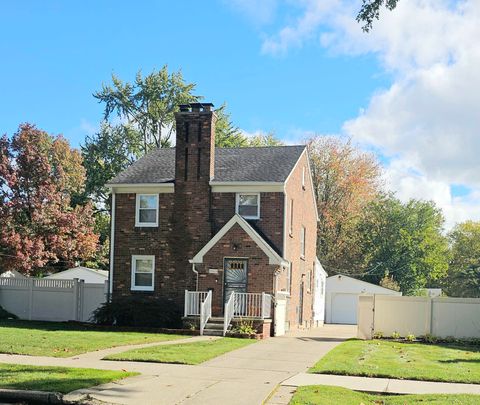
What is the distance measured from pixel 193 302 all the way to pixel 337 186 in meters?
32.5

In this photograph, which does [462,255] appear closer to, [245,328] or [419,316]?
[419,316]

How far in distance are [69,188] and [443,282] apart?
5117 centimetres

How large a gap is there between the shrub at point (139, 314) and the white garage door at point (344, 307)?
24.8 meters

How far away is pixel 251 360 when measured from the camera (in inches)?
632

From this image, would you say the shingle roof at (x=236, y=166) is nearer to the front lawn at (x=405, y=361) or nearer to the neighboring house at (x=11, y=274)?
the front lawn at (x=405, y=361)

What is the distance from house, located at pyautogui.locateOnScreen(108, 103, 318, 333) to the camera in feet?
83.4

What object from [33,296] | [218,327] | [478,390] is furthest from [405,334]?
[33,296]

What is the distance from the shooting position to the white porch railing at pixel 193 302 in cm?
2503

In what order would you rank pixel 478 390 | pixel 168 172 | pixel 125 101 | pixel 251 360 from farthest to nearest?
pixel 125 101
pixel 168 172
pixel 251 360
pixel 478 390

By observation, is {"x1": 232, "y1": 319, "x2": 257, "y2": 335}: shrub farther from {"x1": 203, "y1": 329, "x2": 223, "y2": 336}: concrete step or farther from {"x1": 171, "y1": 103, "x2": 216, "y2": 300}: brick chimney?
{"x1": 171, "y1": 103, "x2": 216, "y2": 300}: brick chimney

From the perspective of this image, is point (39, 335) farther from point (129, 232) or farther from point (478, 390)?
point (478, 390)

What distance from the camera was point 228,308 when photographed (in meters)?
23.7

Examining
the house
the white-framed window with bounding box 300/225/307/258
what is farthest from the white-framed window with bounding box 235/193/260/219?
the white-framed window with bounding box 300/225/307/258

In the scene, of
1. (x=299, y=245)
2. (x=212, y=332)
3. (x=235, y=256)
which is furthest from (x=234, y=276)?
(x=299, y=245)
